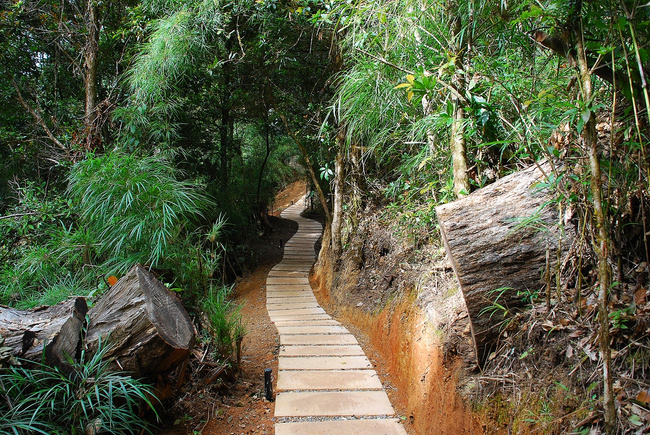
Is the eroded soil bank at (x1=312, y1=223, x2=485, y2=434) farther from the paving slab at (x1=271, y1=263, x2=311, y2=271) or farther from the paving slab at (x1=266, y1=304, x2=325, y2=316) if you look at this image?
the paving slab at (x1=271, y1=263, x2=311, y2=271)

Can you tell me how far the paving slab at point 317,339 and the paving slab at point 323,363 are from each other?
310 millimetres

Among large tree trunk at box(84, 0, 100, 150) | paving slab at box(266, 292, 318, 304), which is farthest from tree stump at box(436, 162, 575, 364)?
large tree trunk at box(84, 0, 100, 150)

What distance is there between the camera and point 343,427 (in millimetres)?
2297

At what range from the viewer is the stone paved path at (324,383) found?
2340 mm

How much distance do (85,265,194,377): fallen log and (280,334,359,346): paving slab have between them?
4.94 ft

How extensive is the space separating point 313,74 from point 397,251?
147 inches

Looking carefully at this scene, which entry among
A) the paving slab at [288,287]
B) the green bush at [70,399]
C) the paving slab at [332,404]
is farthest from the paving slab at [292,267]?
the green bush at [70,399]

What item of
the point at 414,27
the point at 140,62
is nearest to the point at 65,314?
the point at 414,27

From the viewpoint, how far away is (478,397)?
5.92 feet

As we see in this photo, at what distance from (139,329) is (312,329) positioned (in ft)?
7.08

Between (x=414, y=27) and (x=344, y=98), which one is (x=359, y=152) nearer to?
(x=344, y=98)

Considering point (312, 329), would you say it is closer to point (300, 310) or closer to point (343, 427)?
point (300, 310)

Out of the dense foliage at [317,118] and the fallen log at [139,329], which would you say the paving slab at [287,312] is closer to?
the dense foliage at [317,118]

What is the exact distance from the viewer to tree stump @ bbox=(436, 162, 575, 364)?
174 centimetres
